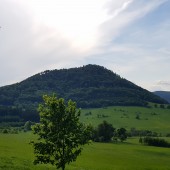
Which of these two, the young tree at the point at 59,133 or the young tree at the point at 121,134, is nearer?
the young tree at the point at 59,133

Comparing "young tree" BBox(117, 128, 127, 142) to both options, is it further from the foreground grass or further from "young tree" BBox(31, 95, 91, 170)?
"young tree" BBox(31, 95, 91, 170)

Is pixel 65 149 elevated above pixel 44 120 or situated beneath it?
situated beneath

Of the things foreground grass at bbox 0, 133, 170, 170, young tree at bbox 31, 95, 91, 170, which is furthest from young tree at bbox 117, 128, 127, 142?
young tree at bbox 31, 95, 91, 170

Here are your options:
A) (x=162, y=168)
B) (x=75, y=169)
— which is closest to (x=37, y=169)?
(x=75, y=169)

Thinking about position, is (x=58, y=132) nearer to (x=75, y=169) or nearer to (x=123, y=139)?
(x=75, y=169)

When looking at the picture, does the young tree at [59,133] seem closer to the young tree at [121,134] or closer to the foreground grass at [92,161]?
the foreground grass at [92,161]

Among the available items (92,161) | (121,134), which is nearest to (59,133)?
(92,161)

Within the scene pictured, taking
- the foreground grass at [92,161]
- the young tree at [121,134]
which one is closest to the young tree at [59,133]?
the foreground grass at [92,161]

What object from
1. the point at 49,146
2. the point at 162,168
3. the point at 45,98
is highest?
the point at 45,98

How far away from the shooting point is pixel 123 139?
187 m

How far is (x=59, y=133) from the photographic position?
134 ft

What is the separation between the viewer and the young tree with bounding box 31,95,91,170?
4106cm

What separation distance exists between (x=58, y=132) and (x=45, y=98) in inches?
187

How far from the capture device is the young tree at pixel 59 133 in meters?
41.1
